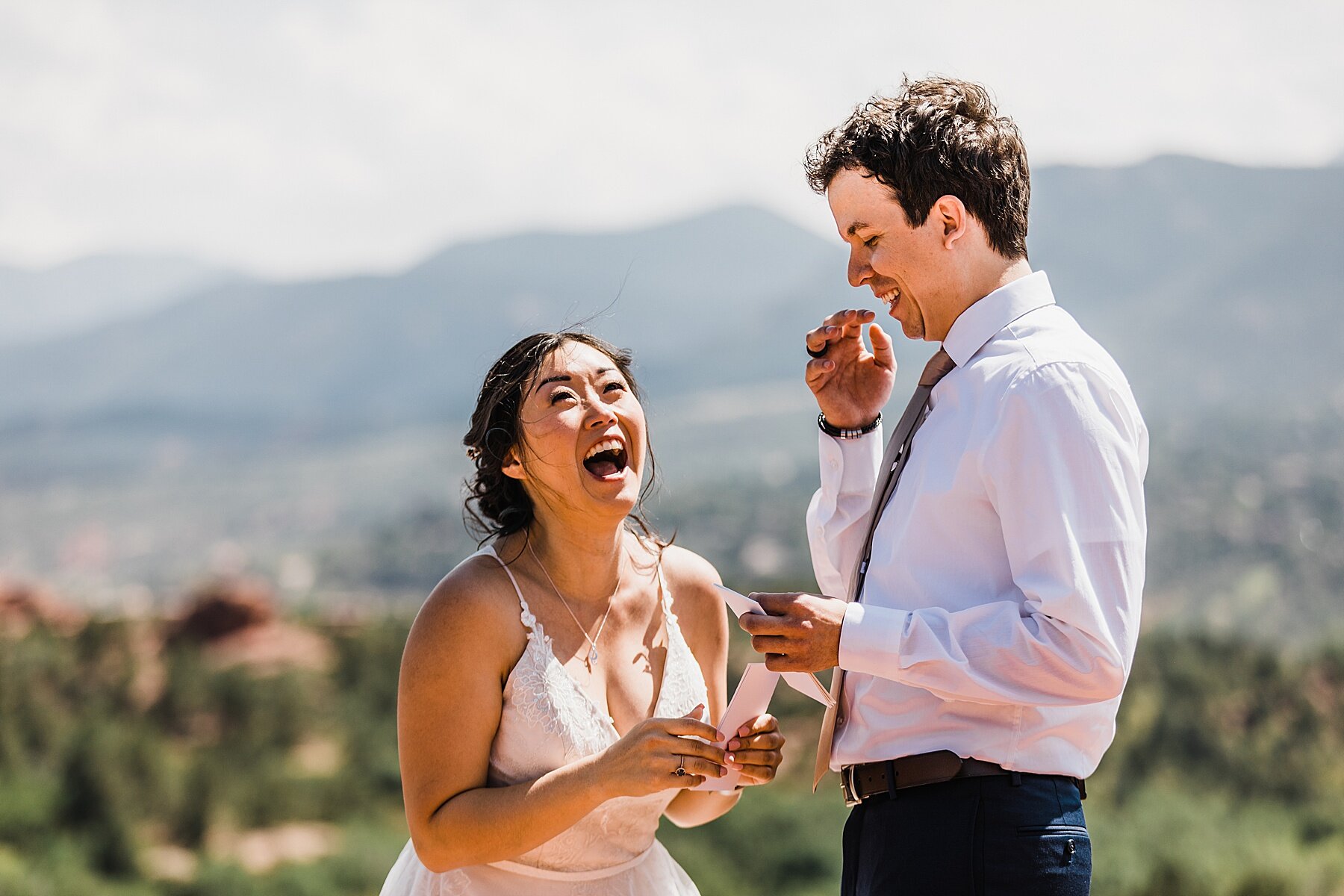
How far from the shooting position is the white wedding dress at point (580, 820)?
2.89m

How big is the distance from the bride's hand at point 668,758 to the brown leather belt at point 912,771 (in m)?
0.29

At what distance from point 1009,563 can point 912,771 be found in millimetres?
470

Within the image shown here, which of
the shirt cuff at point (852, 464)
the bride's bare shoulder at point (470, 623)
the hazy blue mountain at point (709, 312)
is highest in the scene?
the shirt cuff at point (852, 464)

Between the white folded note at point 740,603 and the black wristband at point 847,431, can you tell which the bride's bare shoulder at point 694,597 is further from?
the white folded note at point 740,603

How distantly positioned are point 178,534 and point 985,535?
83841 mm

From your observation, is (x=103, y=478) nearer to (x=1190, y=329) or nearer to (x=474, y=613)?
(x=1190, y=329)

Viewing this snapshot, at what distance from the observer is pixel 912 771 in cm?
250

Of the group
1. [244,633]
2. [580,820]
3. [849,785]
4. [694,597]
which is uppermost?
[694,597]

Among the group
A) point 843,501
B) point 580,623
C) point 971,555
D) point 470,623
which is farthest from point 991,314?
point 470,623

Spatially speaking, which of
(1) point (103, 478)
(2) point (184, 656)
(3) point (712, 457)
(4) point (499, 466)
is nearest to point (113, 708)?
(2) point (184, 656)

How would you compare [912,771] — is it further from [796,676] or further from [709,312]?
[709,312]

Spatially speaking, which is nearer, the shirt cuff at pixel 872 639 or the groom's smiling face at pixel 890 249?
the shirt cuff at pixel 872 639

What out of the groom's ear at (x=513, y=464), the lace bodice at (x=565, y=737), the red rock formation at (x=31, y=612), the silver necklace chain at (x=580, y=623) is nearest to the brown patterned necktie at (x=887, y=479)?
the lace bodice at (x=565, y=737)

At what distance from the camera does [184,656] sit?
53.1ft
